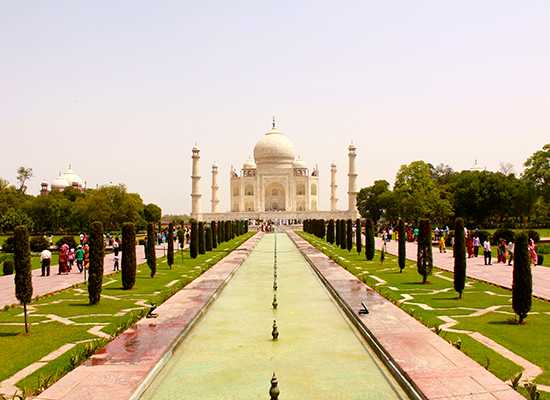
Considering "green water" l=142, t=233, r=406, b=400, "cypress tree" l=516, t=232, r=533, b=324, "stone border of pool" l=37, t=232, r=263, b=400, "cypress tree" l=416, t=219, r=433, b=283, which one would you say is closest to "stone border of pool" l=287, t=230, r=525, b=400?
"green water" l=142, t=233, r=406, b=400

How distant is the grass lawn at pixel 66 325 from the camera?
6.47 meters

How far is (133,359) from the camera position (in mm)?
6492

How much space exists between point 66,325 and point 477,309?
6.71 metres

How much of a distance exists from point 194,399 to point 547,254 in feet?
64.5

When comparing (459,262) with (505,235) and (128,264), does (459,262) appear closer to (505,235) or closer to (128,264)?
(128,264)

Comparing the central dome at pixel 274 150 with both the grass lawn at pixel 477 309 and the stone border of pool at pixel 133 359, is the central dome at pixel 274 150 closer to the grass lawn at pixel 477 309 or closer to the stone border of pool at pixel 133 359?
the grass lawn at pixel 477 309

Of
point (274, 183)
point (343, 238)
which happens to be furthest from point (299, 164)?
point (343, 238)

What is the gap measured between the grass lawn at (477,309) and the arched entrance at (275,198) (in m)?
54.7

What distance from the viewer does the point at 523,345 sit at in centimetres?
722

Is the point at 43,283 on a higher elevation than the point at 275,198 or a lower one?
lower

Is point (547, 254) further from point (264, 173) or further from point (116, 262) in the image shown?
point (264, 173)

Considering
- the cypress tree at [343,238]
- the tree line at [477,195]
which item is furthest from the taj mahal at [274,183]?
the cypress tree at [343,238]

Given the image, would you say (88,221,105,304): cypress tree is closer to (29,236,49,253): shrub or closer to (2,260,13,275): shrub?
(2,260,13,275): shrub

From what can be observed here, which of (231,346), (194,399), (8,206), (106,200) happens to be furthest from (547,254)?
(8,206)
